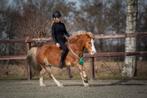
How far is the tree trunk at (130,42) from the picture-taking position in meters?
18.1

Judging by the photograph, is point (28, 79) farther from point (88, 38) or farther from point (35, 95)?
point (35, 95)

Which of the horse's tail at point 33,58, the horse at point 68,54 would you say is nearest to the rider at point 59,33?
the horse at point 68,54

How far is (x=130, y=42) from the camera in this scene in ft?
59.6

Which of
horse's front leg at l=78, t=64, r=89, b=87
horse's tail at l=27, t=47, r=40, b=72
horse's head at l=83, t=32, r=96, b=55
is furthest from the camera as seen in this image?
horse's tail at l=27, t=47, r=40, b=72

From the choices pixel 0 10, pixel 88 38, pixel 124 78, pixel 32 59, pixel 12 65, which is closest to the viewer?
pixel 88 38

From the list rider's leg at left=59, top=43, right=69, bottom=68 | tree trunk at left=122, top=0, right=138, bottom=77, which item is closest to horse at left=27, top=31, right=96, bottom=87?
rider's leg at left=59, top=43, right=69, bottom=68

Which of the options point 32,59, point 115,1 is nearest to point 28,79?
point 32,59

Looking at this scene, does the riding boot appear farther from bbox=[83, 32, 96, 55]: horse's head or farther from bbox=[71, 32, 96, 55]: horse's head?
bbox=[83, 32, 96, 55]: horse's head

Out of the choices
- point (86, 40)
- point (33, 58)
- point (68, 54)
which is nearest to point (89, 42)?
point (86, 40)

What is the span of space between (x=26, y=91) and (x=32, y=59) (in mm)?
2852

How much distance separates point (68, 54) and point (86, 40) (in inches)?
33.5

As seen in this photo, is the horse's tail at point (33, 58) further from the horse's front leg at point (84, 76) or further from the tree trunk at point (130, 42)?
the tree trunk at point (130, 42)

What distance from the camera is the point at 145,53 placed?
16.6 m

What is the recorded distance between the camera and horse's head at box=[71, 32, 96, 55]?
1393cm
